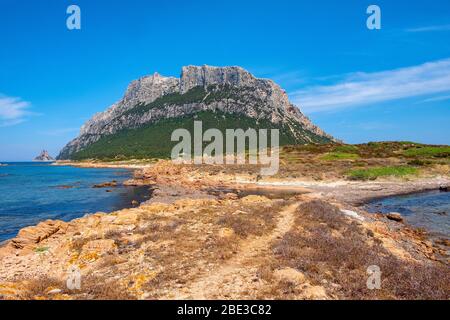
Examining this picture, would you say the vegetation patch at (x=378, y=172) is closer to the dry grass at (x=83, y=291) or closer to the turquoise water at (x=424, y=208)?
the turquoise water at (x=424, y=208)

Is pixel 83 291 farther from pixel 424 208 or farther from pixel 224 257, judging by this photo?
pixel 424 208

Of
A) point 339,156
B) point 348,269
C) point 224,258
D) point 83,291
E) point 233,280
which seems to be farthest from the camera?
point 339,156

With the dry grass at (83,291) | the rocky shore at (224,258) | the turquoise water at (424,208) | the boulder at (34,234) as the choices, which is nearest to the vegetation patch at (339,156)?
the turquoise water at (424,208)

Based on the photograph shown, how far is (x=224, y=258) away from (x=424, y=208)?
1232 inches

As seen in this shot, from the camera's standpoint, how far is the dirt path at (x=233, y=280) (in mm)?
9820

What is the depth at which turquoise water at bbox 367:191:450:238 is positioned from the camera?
26.7 metres

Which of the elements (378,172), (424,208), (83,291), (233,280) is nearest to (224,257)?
(233,280)

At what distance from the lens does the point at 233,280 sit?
10945mm

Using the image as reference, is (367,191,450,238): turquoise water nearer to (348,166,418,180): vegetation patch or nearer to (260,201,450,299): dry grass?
(348,166,418,180): vegetation patch

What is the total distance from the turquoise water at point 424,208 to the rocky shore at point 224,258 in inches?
94.3

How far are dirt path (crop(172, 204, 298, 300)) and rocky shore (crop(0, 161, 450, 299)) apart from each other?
34 mm

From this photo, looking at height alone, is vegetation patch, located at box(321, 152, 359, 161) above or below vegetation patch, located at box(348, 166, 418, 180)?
above

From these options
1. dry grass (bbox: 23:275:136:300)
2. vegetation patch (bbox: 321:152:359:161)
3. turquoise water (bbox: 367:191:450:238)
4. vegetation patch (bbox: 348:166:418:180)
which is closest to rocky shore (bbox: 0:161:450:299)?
dry grass (bbox: 23:275:136:300)
